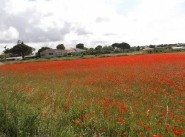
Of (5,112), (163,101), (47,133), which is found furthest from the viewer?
(163,101)

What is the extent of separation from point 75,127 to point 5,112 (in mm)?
1851

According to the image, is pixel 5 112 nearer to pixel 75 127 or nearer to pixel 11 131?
pixel 11 131

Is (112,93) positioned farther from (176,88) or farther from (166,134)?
(166,134)

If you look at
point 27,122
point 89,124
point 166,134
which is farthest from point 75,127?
point 166,134

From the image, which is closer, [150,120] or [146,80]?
[150,120]

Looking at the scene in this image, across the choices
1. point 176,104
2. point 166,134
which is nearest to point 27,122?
point 166,134

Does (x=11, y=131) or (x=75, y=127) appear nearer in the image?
(x=11, y=131)

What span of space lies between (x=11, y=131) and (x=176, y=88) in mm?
9057

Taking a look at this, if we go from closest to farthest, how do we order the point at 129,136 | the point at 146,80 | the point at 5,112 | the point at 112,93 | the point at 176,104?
the point at 129,136 → the point at 5,112 → the point at 176,104 → the point at 112,93 → the point at 146,80

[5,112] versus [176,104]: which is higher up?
[5,112]

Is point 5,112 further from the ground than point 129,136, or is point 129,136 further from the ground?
point 5,112

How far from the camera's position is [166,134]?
23.3ft

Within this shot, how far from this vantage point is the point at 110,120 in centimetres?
823

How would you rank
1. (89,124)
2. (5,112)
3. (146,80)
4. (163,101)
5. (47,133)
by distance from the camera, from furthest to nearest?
(146,80)
(163,101)
(89,124)
(5,112)
(47,133)
